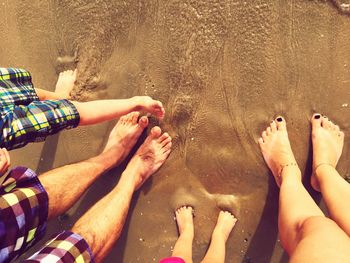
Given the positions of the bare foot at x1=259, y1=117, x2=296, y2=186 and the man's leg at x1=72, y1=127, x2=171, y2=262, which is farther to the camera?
the bare foot at x1=259, y1=117, x2=296, y2=186

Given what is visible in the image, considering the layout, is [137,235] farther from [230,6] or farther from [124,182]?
[230,6]

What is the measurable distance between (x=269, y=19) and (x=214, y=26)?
306mm

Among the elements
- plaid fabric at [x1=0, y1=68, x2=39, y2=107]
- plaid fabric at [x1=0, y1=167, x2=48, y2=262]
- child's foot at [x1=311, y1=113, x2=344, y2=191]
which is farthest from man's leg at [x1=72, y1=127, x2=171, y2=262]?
child's foot at [x1=311, y1=113, x2=344, y2=191]

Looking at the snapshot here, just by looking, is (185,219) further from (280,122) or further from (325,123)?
(325,123)

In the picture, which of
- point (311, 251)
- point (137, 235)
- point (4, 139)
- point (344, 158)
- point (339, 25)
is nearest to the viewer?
point (311, 251)

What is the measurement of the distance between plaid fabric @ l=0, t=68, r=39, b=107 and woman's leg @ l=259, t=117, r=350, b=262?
1342 mm

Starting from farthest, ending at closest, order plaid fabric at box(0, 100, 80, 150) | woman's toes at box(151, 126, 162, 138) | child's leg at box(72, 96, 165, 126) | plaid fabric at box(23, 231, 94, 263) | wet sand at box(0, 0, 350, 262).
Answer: woman's toes at box(151, 126, 162, 138) → wet sand at box(0, 0, 350, 262) → child's leg at box(72, 96, 165, 126) → plaid fabric at box(0, 100, 80, 150) → plaid fabric at box(23, 231, 94, 263)

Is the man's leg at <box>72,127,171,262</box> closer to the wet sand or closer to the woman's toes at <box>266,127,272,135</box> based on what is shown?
the wet sand

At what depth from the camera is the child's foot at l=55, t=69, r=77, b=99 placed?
7.64ft

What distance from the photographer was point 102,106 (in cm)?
204

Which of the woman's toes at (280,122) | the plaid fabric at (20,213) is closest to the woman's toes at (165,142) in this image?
the woman's toes at (280,122)

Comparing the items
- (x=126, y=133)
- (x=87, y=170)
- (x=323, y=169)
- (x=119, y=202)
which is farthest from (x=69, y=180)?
(x=323, y=169)

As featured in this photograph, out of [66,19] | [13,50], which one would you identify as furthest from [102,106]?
[13,50]

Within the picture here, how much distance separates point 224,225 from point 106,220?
728 millimetres
